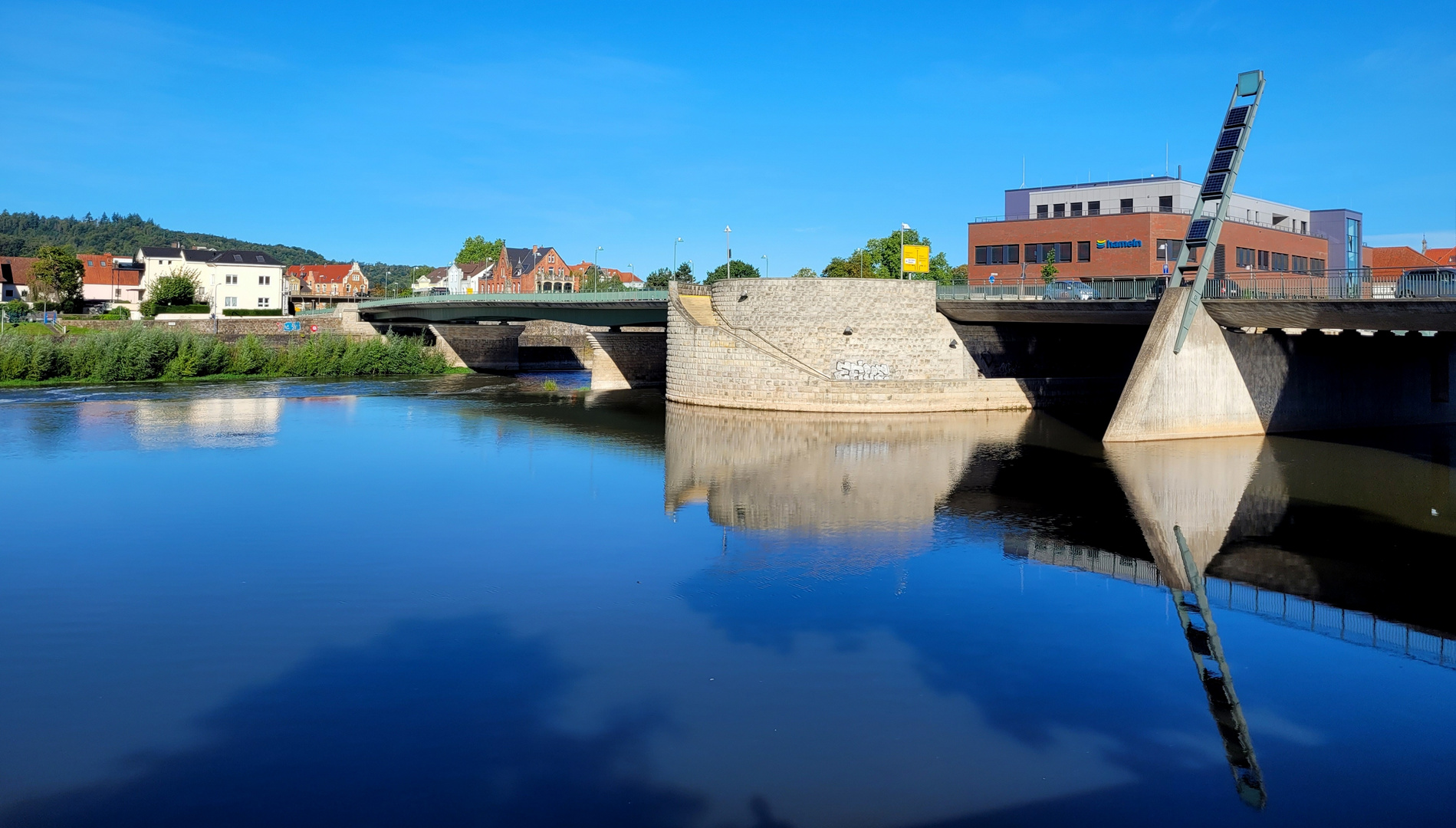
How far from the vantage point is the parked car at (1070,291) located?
51.8m

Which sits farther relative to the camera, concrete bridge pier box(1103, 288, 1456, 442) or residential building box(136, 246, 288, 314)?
residential building box(136, 246, 288, 314)

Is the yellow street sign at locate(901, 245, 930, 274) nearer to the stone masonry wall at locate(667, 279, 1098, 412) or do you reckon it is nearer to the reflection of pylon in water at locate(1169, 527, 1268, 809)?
the stone masonry wall at locate(667, 279, 1098, 412)

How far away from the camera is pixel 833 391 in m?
53.2

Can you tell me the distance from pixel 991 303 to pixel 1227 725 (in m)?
41.8

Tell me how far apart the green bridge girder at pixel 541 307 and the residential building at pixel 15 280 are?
2542 inches

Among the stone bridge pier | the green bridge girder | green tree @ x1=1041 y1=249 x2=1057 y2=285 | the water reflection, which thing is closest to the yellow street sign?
green tree @ x1=1041 y1=249 x2=1057 y2=285

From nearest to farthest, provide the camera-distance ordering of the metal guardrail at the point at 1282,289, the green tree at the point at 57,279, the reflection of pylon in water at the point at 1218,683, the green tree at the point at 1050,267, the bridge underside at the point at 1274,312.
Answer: the reflection of pylon in water at the point at 1218,683 < the metal guardrail at the point at 1282,289 < the bridge underside at the point at 1274,312 < the green tree at the point at 1050,267 < the green tree at the point at 57,279

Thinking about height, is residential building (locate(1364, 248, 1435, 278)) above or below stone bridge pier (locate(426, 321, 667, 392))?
Result: above

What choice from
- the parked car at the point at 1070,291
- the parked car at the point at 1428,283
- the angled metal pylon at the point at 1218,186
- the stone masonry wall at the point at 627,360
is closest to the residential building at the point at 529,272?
the stone masonry wall at the point at 627,360

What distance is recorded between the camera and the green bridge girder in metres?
65.7

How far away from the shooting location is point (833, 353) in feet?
182

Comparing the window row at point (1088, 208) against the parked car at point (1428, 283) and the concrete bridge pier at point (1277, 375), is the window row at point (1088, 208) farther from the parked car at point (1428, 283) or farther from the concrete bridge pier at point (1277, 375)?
the parked car at point (1428, 283)

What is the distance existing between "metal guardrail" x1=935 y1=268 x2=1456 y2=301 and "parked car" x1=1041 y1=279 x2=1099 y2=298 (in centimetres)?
18

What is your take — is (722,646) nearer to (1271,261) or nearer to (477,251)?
(1271,261)
